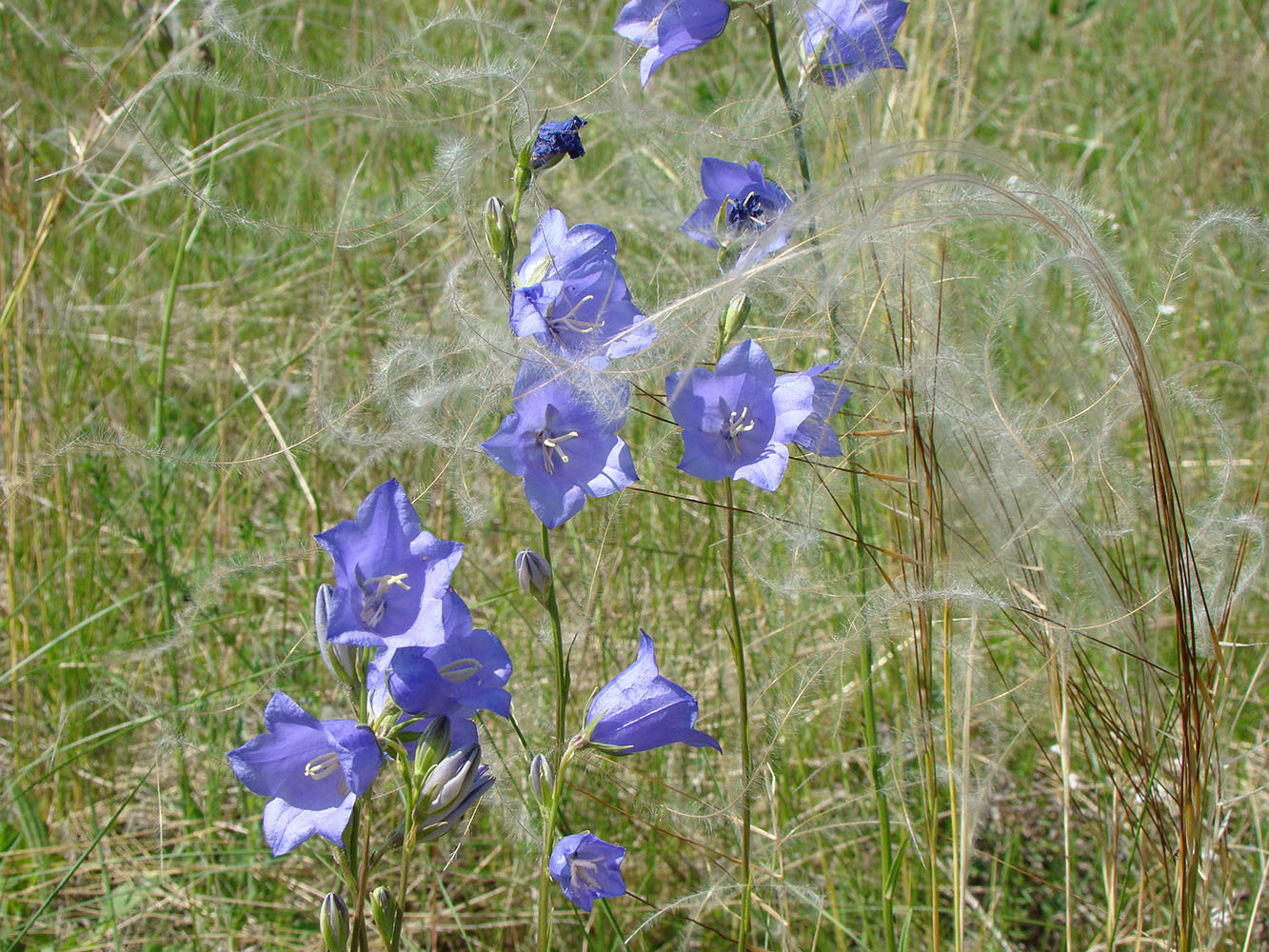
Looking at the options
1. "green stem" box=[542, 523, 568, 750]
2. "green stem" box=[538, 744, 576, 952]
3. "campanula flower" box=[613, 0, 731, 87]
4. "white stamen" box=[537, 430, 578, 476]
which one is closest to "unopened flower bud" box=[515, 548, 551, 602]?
"green stem" box=[542, 523, 568, 750]

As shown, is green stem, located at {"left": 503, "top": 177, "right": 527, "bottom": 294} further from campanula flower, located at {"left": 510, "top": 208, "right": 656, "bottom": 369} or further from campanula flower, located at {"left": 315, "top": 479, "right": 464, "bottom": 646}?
campanula flower, located at {"left": 315, "top": 479, "right": 464, "bottom": 646}

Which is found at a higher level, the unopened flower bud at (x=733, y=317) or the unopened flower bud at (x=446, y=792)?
the unopened flower bud at (x=733, y=317)

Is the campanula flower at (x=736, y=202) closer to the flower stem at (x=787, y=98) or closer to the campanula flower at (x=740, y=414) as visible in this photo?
the flower stem at (x=787, y=98)

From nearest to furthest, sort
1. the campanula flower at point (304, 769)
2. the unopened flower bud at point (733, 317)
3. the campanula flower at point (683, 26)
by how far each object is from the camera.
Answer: the campanula flower at point (304, 769)
the unopened flower bud at point (733, 317)
the campanula flower at point (683, 26)

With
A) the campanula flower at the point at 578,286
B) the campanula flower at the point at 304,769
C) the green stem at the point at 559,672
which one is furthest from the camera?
the campanula flower at the point at 578,286

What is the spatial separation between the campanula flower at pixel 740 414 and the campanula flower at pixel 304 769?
586mm

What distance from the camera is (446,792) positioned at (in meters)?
1.28

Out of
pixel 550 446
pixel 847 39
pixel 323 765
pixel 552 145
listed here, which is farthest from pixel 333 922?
pixel 847 39

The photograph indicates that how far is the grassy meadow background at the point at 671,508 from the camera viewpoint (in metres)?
1.71

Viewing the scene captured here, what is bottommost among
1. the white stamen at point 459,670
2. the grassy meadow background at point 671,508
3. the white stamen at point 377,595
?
the grassy meadow background at point 671,508

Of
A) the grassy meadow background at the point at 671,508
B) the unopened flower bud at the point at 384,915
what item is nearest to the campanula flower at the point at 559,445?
the grassy meadow background at the point at 671,508

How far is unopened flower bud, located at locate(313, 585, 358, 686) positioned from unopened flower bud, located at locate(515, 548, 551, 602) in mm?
265

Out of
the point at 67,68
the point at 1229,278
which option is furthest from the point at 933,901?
the point at 67,68

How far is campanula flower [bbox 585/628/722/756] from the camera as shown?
1445 mm
